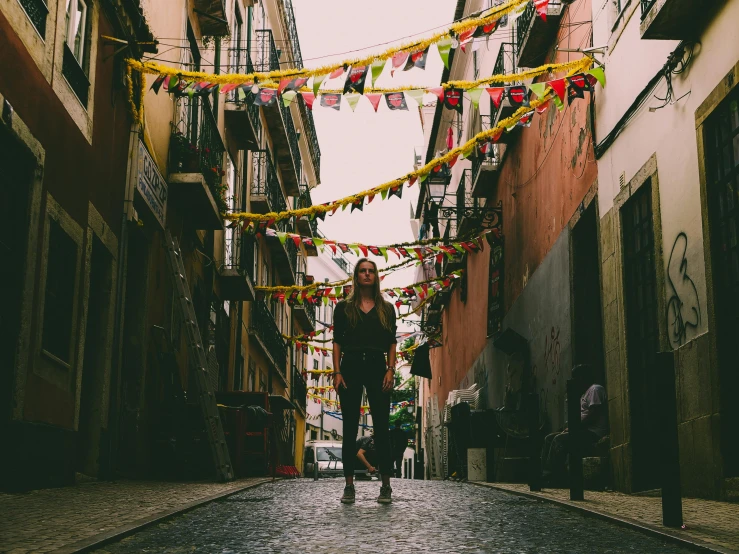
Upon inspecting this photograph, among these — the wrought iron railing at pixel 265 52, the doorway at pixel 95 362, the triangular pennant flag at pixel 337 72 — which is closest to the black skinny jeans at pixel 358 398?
the triangular pennant flag at pixel 337 72

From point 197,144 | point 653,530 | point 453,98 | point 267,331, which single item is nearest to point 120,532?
point 653,530

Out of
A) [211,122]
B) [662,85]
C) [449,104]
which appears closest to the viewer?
[662,85]

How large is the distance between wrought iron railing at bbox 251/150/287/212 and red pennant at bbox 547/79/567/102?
11945 millimetres

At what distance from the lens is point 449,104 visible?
10.3 meters

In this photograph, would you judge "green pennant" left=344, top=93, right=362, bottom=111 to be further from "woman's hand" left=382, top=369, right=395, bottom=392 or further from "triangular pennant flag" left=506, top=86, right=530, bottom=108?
"woman's hand" left=382, top=369, right=395, bottom=392

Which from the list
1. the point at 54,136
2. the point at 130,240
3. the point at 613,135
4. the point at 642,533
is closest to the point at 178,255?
the point at 130,240

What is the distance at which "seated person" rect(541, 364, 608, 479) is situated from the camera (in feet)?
33.0

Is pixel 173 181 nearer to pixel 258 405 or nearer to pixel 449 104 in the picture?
pixel 258 405

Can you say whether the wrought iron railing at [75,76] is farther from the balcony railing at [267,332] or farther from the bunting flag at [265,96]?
the balcony railing at [267,332]

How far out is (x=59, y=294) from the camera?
28.8 feet

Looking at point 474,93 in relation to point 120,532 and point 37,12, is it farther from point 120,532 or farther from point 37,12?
point 120,532

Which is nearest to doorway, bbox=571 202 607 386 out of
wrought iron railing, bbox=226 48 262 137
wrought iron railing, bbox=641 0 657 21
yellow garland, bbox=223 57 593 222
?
yellow garland, bbox=223 57 593 222

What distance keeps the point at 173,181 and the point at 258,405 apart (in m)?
3.24

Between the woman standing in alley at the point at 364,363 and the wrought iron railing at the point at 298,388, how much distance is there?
28218 millimetres
